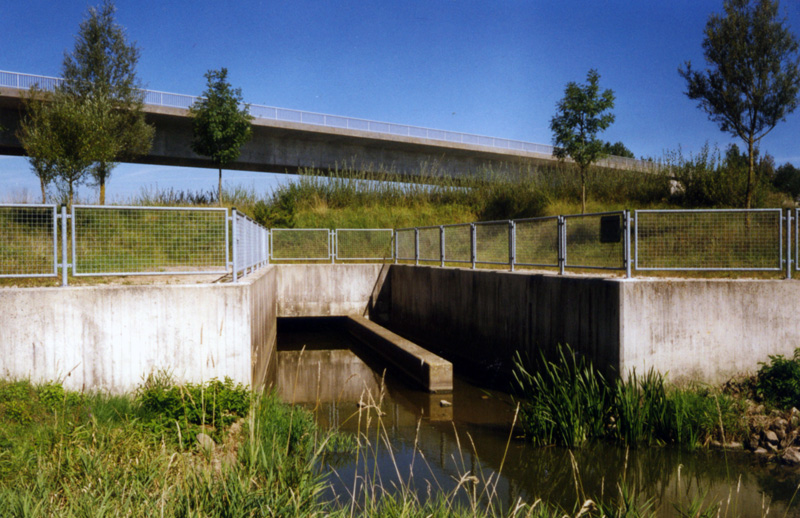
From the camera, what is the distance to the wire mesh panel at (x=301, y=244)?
19.5 meters

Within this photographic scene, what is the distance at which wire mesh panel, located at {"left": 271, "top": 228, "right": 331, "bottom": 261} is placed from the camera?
19.5m

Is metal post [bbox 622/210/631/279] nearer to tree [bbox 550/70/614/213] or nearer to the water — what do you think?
the water

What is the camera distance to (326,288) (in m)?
18.7

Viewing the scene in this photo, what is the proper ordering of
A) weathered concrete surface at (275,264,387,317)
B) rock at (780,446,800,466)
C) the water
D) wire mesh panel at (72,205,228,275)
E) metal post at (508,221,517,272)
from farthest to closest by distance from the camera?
1. weathered concrete surface at (275,264,387,317)
2. metal post at (508,221,517,272)
3. wire mesh panel at (72,205,228,275)
4. rock at (780,446,800,466)
5. the water

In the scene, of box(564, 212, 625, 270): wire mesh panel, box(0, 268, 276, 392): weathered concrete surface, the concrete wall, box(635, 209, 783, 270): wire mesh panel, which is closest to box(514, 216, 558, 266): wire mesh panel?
box(564, 212, 625, 270): wire mesh panel

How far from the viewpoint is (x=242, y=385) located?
7.40 m

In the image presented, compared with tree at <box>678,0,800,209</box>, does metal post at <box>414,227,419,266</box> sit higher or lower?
lower

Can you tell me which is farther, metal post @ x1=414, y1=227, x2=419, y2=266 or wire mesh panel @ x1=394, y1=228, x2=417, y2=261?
wire mesh panel @ x1=394, y1=228, x2=417, y2=261

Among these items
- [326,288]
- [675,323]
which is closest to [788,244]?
[675,323]

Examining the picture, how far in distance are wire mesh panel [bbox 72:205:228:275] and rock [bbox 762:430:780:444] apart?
7109mm

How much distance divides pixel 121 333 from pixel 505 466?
4.81m

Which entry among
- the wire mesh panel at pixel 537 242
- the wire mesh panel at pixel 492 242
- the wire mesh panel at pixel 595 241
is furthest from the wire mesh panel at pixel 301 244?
the wire mesh panel at pixel 595 241

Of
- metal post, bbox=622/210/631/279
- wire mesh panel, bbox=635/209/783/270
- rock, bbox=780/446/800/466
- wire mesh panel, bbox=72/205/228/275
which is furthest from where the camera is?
wire mesh panel, bbox=635/209/783/270

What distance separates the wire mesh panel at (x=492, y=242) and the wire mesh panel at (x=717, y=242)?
348cm
